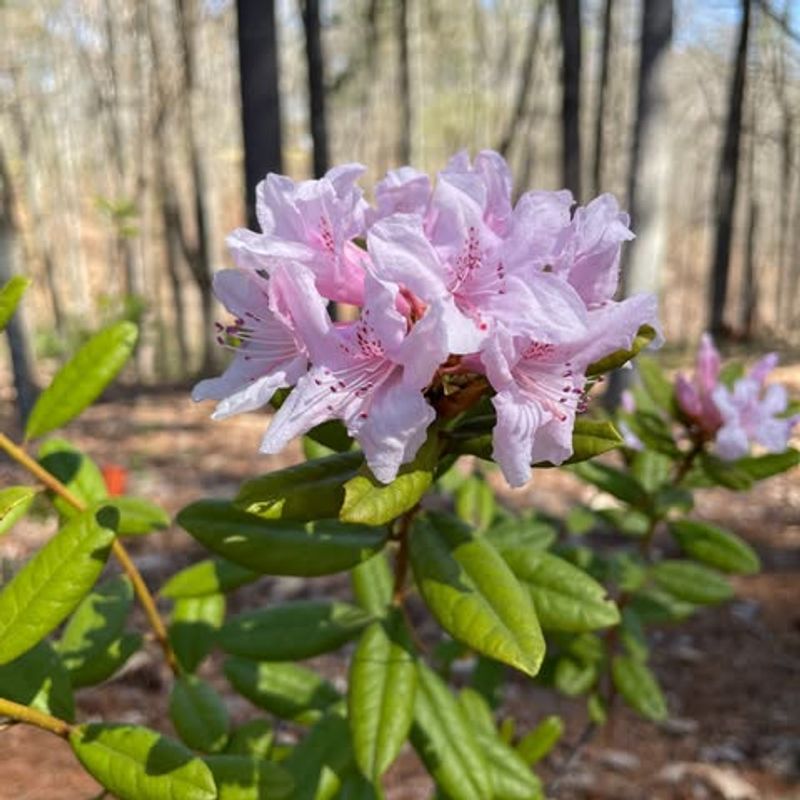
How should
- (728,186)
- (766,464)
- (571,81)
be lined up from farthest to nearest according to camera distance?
(728,186) < (571,81) < (766,464)

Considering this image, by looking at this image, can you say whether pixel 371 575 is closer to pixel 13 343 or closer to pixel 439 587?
pixel 439 587

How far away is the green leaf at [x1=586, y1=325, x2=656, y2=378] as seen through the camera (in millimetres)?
994

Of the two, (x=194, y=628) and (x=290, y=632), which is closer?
(x=290, y=632)

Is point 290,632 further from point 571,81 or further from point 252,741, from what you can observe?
point 571,81

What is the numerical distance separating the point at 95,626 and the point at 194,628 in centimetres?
20

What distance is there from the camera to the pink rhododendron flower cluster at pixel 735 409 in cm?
175

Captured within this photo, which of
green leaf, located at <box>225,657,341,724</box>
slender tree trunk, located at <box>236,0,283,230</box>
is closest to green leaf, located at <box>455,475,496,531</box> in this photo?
green leaf, located at <box>225,657,341,724</box>

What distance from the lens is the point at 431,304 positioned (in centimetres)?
90

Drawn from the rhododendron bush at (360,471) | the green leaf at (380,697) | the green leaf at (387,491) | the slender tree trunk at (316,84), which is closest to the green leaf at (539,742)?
the rhododendron bush at (360,471)

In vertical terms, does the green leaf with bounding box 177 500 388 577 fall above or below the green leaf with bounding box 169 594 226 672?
above

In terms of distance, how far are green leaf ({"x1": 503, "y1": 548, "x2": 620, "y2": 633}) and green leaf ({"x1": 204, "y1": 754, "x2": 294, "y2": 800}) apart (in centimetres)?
42

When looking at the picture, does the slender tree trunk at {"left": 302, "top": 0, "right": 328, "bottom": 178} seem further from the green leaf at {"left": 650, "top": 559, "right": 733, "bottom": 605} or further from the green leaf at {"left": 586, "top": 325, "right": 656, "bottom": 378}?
the green leaf at {"left": 586, "top": 325, "right": 656, "bottom": 378}

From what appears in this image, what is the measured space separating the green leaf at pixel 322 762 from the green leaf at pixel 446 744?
114 millimetres

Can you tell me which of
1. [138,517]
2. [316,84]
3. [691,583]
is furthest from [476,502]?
[316,84]
